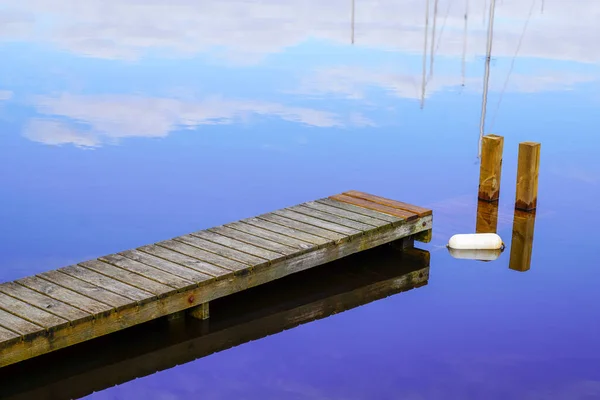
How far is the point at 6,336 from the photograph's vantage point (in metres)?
7.95

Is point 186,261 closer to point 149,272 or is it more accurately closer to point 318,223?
point 149,272

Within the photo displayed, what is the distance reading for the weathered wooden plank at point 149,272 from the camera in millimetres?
9156

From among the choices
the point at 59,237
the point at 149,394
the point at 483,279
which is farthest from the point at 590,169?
the point at 149,394

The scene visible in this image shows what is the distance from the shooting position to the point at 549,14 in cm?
3019

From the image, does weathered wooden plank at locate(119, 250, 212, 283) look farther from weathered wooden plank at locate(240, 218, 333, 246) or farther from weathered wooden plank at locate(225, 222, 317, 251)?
weathered wooden plank at locate(240, 218, 333, 246)

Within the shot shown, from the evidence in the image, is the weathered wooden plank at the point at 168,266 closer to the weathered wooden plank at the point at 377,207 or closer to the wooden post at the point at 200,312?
the wooden post at the point at 200,312

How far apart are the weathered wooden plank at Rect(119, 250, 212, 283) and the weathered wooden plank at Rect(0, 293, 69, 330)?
1.37 metres

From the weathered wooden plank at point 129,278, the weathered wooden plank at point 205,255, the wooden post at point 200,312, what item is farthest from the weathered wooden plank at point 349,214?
the weathered wooden plank at point 129,278

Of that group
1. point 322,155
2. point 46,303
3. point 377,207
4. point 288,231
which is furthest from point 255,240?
point 322,155

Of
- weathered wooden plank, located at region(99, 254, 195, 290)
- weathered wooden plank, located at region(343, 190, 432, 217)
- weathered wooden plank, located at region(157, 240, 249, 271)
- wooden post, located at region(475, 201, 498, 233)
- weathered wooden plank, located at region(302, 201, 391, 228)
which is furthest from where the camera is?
wooden post, located at region(475, 201, 498, 233)

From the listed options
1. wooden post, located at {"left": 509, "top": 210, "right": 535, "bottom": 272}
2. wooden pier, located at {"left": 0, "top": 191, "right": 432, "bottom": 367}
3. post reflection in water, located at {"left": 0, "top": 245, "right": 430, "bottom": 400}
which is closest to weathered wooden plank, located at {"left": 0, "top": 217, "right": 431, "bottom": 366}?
wooden pier, located at {"left": 0, "top": 191, "right": 432, "bottom": 367}

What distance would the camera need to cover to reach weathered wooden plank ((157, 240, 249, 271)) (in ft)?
31.6

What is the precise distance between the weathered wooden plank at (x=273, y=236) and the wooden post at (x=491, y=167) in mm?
3567

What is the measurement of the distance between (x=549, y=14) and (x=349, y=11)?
585 centimetres
